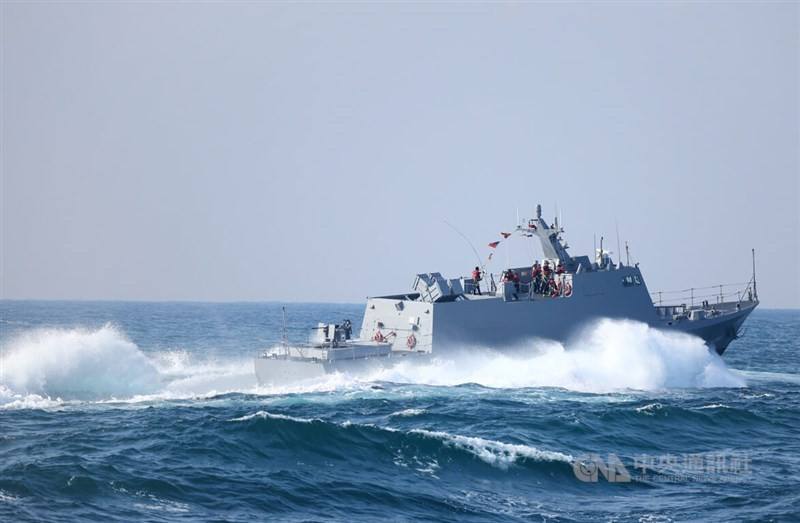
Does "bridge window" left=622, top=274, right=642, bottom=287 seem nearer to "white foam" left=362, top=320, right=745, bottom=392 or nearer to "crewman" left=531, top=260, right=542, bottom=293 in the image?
"white foam" left=362, top=320, right=745, bottom=392

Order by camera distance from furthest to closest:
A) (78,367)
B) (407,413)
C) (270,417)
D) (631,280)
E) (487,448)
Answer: (631,280) → (78,367) → (407,413) → (270,417) → (487,448)

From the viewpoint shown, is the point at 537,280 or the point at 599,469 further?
the point at 537,280

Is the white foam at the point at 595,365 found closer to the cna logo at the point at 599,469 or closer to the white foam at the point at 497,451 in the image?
the white foam at the point at 497,451

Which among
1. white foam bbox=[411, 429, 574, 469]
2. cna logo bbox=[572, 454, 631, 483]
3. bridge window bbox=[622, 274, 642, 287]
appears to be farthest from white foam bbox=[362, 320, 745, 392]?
cna logo bbox=[572, 454, 631, 483]

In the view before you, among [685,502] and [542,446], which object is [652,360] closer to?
[542,446]

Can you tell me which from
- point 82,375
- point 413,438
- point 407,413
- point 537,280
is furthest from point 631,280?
point 82,375

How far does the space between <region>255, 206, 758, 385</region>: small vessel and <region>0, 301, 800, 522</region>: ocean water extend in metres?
0.57

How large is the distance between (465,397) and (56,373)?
10779 mm

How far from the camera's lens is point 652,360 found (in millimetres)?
28203

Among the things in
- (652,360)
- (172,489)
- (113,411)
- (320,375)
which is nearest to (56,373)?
(113,411)

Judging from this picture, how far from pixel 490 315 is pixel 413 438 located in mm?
9529

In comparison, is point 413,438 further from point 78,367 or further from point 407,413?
point 78,367

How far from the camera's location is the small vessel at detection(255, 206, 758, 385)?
24875 mm

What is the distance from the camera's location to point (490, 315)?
2712 centimetres
